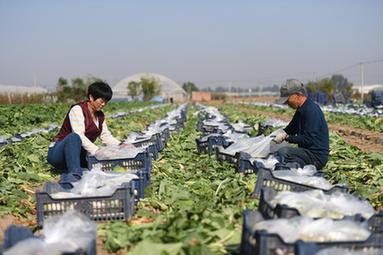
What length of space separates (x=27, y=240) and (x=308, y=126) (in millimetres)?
4320

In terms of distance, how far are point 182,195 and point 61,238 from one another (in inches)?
92.4

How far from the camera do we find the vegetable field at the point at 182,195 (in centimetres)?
387

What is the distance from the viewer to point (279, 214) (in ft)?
11.8

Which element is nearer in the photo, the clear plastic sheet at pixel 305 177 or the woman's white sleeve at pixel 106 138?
the clear plastic sheet at pixel 305 177

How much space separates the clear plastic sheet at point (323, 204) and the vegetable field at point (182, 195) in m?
0.57

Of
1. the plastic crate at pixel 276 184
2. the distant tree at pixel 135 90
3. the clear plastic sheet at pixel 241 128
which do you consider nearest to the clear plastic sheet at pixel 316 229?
the plastic crate at pixel 276 184

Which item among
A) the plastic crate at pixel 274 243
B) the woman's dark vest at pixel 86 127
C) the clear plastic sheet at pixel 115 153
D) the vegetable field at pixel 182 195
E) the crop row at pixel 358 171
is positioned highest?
the woman's dark vest at pixel 86 127

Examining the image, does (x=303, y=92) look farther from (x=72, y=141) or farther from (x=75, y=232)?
(x=75, y=232)

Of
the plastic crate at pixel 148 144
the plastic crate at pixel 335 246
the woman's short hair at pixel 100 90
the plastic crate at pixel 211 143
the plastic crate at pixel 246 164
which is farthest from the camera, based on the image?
the plastic crate at pixel 211 143

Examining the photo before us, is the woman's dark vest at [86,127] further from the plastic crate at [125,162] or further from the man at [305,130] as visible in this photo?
the man at [305,130]

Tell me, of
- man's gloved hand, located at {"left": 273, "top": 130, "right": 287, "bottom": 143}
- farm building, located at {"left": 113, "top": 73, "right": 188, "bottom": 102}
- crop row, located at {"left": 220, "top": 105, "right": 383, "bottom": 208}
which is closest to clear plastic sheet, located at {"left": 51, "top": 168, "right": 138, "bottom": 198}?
man's gloved hand, located at {"left": 273, "top": 130, "right": 287, "bottom": 143}

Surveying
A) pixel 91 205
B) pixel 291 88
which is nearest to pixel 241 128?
pixel 291 88

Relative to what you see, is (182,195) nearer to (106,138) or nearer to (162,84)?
(106,138)

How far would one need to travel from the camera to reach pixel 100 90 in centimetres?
620
